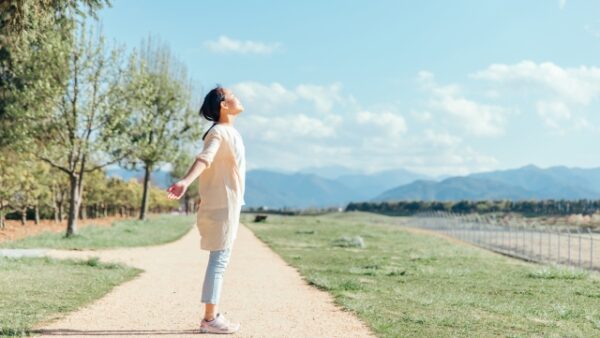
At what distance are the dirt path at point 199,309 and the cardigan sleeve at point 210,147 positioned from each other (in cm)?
225

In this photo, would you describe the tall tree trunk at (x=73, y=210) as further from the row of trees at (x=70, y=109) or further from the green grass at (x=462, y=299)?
the green grass at (x=462, y=299)

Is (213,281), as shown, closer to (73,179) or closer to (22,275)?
(22,275)

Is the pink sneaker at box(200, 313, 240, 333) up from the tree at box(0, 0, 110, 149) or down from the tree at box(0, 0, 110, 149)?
down

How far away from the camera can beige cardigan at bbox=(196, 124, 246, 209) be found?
7.90 metres

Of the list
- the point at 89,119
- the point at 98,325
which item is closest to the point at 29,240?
the point at 89,119

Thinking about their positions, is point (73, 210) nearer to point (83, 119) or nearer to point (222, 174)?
point (83, 119)

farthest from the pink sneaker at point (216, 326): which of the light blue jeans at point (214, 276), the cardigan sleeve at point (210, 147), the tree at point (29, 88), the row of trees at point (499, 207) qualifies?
the row of trees at point (499, 207)

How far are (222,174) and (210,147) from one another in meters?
A: 0.38

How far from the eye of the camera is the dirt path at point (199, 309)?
8.44 metres

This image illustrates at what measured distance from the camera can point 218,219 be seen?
7.89 metres

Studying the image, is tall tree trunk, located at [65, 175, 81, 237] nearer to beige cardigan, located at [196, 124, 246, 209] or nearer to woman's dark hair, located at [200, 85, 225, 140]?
woman's dark hair, located at [200, 85, 225, 140]

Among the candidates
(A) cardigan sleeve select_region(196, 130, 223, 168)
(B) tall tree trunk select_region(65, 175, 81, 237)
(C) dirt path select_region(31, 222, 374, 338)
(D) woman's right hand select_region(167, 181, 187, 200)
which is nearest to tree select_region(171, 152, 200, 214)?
(C) dirt path select_region(31, 222, 374, 338)

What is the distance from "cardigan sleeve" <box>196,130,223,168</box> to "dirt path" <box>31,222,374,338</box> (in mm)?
2249

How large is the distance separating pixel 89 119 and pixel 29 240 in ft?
20.2
